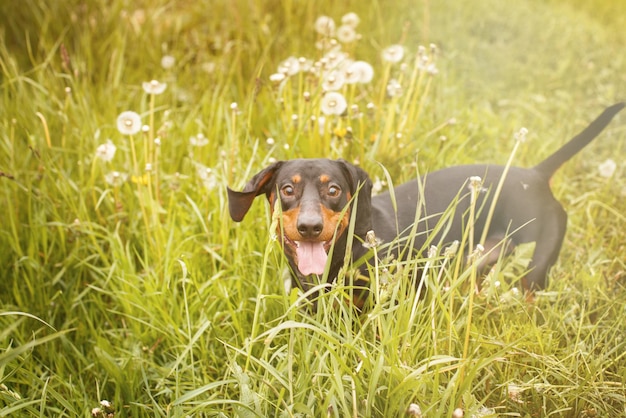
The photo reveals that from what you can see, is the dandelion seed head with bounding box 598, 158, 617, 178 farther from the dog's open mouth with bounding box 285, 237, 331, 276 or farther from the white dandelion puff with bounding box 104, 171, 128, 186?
the white dandelion puff with bounding box 104, 171, 128, 186

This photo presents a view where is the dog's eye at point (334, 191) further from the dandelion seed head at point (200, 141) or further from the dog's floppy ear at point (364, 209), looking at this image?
the dandelion seed head at point (200, 141)

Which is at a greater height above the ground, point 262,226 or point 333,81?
point 333,81

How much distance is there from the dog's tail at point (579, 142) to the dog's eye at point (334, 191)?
1139 mm

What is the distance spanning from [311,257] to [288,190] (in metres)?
0.30

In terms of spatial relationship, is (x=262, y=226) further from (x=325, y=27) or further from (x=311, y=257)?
(x=325, y=27)

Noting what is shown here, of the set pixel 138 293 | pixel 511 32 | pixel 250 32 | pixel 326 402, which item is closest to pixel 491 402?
pixel 326 402

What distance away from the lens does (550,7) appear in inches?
255

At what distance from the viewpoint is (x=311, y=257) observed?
2465 mm

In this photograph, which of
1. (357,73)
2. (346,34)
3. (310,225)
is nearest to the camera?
(310,225)

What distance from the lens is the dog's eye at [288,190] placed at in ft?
8.49

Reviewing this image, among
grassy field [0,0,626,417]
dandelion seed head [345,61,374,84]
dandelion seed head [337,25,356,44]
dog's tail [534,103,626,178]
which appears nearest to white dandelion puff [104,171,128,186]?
grassy field [0,0,626,417]

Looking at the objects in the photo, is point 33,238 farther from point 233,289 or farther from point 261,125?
point 261,125

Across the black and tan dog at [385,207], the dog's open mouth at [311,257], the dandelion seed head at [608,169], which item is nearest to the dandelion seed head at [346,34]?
the black and tan dog at [385,207]

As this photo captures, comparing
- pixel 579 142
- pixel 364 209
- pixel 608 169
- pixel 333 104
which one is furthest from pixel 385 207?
pixel 608 169
